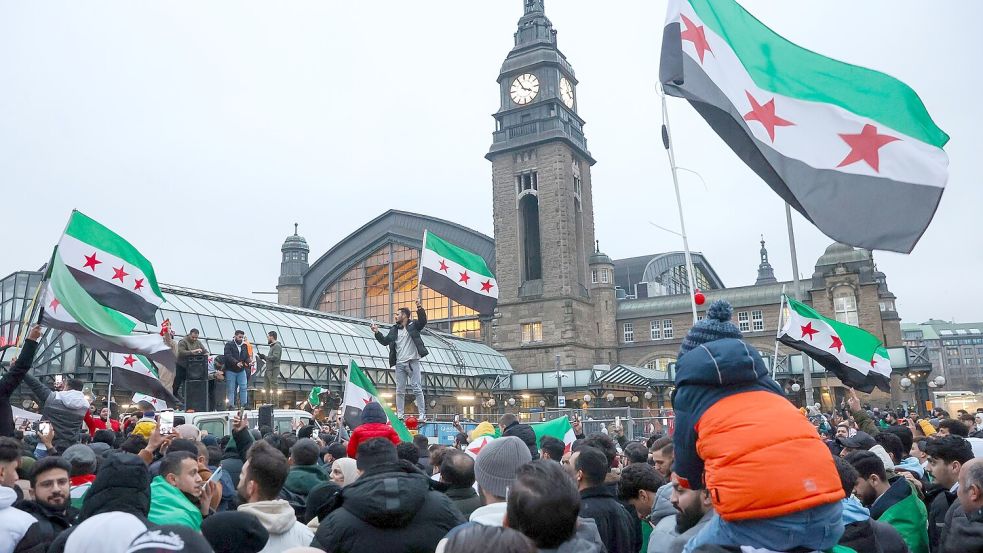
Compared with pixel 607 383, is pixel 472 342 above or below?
above

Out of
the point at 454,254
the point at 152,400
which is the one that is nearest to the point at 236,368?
the point at 152,400

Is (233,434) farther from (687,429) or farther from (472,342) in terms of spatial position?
(472,342)

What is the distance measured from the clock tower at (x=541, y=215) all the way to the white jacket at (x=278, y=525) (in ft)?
178

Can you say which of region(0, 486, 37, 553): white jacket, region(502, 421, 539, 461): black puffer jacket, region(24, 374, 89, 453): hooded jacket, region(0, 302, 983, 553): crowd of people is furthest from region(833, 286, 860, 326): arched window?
region(0, 486, 37, 553): white jacket

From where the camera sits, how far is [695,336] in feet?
13.3

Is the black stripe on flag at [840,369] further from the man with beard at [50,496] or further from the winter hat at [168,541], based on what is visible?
the winter hat at [168,541]

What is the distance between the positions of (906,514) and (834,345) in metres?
10.6

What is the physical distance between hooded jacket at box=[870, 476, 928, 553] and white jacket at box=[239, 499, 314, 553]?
4571 millimetres

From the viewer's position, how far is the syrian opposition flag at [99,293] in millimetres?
11156

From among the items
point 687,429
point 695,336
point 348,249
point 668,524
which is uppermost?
→ point 348,249

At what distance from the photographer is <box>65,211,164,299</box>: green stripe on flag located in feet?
42.1

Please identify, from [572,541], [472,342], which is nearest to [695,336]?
[572,541]

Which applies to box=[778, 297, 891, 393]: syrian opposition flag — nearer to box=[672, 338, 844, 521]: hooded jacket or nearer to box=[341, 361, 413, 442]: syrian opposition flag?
box=[341, 361, 413, 442]: syrian opposition flag

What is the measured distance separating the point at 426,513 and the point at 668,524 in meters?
1.61
